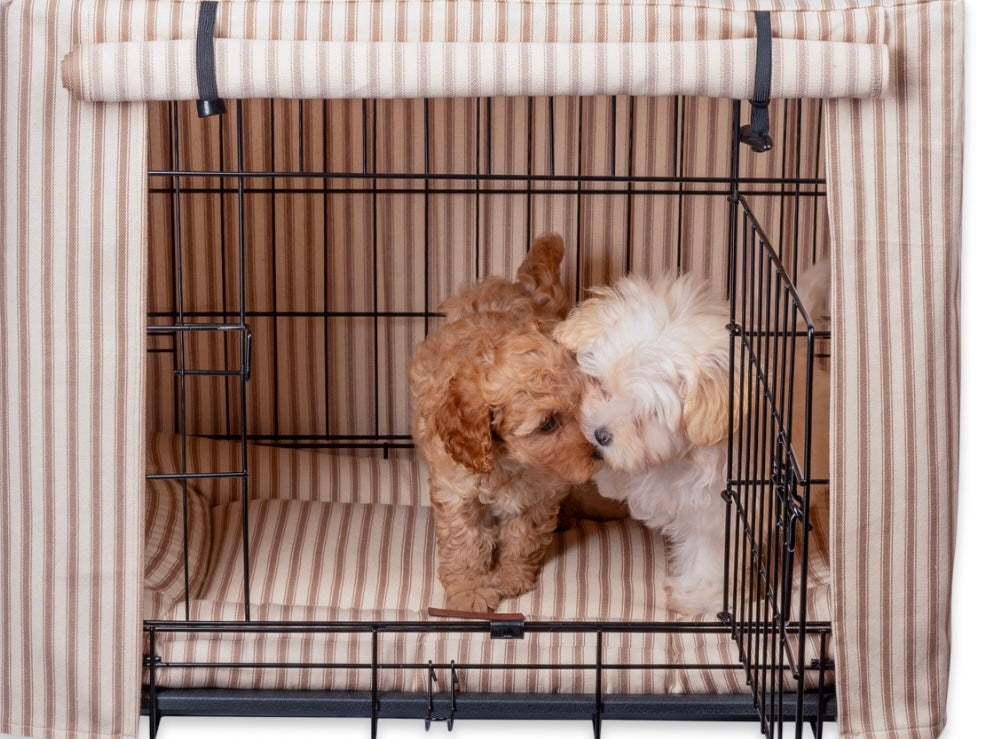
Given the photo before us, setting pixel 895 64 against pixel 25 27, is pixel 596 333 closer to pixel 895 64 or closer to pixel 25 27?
pixel 895 64

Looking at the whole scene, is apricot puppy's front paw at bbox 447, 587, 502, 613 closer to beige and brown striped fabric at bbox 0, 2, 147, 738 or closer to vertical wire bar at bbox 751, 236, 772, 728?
vertical wire bar at bbox 751, 236, 772, 728

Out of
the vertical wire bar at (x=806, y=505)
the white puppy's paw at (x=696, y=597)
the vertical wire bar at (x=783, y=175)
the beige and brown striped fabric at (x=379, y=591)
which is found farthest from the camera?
the vertical wire bar at (x=783, y=175)

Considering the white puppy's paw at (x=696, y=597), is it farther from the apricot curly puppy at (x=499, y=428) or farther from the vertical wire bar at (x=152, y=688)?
the vertical wire bar at (x=152, y=688)

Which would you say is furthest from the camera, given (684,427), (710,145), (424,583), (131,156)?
(710,145)

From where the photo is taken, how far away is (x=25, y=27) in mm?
2730

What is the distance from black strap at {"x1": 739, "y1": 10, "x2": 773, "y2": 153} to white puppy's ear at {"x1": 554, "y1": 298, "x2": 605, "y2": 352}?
505 millimetres

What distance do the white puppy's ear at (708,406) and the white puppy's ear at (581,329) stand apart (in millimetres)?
241

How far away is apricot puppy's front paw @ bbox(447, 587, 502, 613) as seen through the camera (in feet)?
10.9

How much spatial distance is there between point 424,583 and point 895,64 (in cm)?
171

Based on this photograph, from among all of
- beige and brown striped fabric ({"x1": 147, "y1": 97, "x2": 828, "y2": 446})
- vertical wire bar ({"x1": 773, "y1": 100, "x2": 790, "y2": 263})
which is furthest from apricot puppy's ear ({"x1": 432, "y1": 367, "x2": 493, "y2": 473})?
vertical wire bar ({"x1": 773, "y1": 100, "x2": 790, "y2": 263})

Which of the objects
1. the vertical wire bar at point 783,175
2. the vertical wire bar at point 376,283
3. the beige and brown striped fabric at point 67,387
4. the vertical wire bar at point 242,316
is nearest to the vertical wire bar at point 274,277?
the vertical wire bar at point 376,283

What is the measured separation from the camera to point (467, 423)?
2953 mm

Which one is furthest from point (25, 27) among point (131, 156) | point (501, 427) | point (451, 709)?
point (451, 709)

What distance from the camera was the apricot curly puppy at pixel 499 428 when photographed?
2.95 meters
